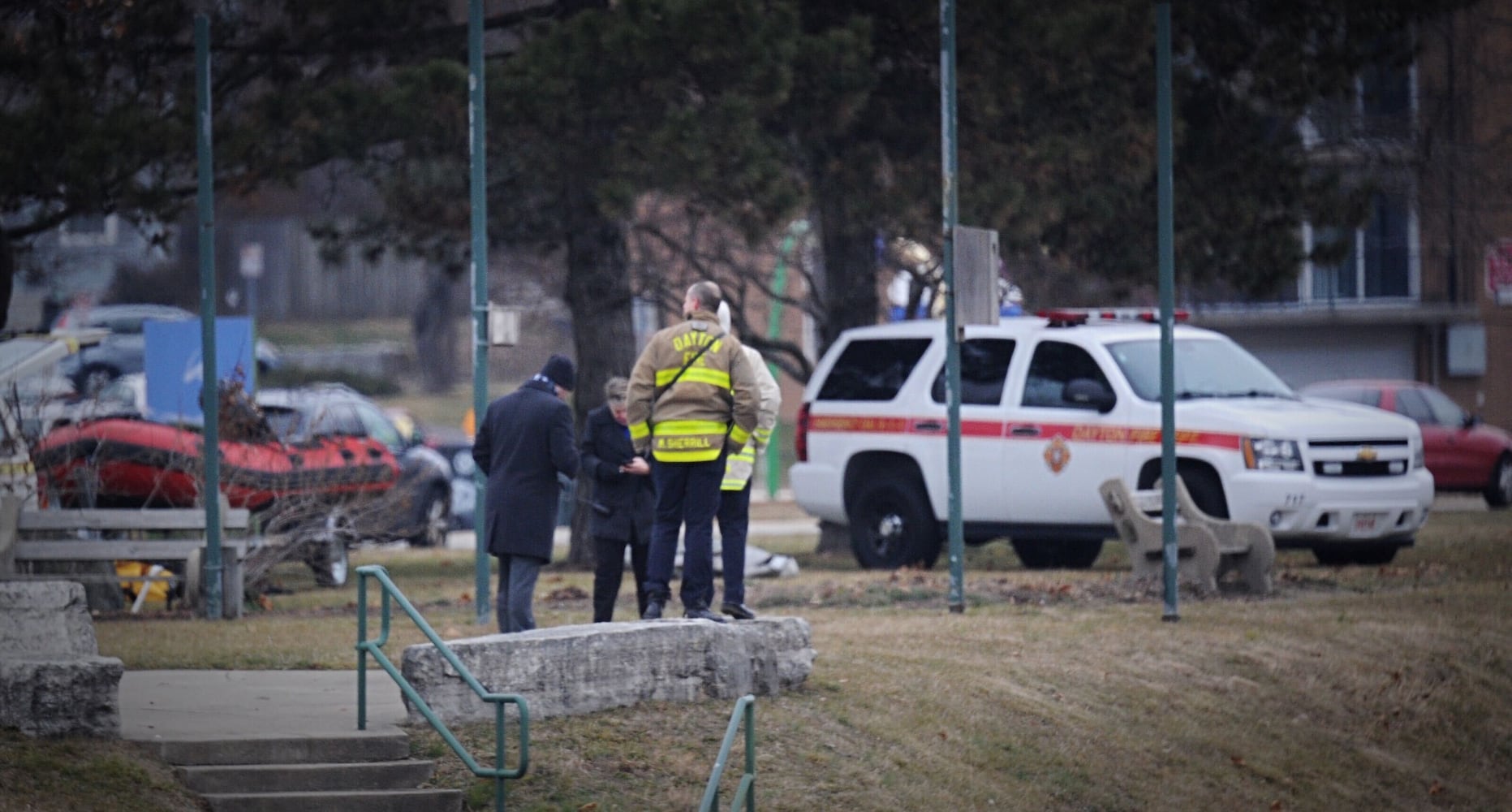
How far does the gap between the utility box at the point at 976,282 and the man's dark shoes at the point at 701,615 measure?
3.79 metres

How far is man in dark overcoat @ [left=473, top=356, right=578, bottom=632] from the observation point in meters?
11.1

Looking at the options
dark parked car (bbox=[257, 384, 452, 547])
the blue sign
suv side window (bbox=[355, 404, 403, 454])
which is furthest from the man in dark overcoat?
suv side window (bbox=[355, 404, 403, 454])

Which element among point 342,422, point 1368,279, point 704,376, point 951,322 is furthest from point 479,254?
point 1368,279

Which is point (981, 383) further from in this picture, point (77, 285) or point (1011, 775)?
point (77, 285)

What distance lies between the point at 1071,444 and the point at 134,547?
284 inches

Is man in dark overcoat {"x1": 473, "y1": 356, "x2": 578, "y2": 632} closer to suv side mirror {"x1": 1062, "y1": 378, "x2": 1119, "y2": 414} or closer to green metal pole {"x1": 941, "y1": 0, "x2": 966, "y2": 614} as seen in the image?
green metal pole {"x1": 941, "y1": 0, "x2": 966, "y2": 614}

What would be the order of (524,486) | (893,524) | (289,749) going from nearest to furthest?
(289,749)
(524,486)
(893,524)

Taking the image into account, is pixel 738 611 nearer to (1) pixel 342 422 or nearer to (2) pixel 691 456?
(2) pixel 691 456

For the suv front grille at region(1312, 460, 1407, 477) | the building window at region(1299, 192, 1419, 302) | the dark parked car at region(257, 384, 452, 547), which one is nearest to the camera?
the suv front grille at region(1312, 460, 1407, 477)

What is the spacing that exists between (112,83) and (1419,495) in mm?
11157

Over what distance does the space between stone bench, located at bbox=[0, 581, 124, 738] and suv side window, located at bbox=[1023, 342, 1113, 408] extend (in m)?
9.32

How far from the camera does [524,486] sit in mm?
11109

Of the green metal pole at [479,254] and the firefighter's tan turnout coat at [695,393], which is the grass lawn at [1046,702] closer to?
the green metal pole at [479,254]

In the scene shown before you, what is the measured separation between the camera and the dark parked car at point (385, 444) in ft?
56.2
